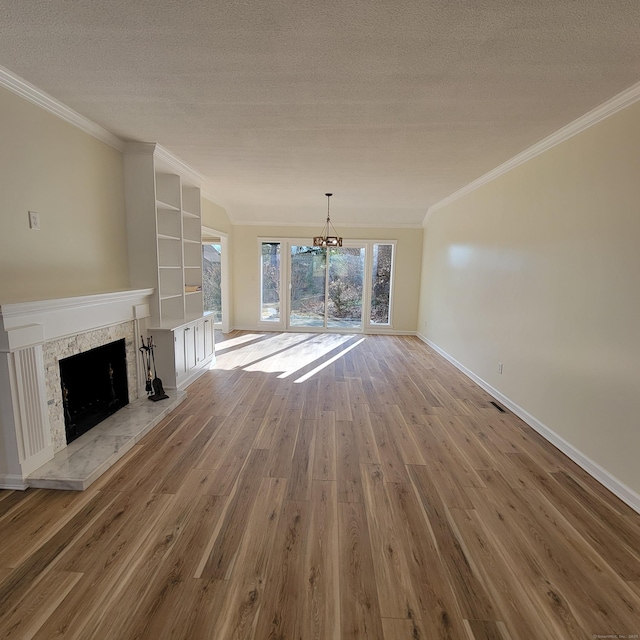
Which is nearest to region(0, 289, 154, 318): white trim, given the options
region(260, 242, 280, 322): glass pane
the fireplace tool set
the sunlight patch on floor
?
the fireplace tool set

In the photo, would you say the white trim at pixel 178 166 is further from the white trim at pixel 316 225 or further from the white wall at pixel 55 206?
the white trim at pixel 316 225

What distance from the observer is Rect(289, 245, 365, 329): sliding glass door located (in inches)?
303

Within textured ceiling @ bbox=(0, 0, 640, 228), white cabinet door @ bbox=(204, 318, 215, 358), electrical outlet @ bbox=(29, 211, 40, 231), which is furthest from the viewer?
white cabinet door @ bbox=(204, 318, 215, 358)

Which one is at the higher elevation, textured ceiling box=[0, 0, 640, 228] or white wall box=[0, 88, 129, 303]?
textured ceiling box=[0, 0, 640, 228]

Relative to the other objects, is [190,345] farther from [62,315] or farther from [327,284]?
[327,284]

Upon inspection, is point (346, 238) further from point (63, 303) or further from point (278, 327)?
point (63, 303)

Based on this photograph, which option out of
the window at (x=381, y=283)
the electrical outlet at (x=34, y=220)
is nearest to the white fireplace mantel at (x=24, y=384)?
the electrical outlet at (x=34, y=220)

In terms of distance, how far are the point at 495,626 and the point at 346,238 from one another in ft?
22.5

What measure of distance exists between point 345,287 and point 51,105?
19.4 ft

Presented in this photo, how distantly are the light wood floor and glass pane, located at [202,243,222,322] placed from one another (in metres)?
4.93

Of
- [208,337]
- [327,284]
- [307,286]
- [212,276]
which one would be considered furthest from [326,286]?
[208,337]

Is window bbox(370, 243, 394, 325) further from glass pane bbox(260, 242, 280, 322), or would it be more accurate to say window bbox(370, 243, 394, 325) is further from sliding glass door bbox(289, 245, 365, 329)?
glass pane bbox(260, 242, 280, 322)

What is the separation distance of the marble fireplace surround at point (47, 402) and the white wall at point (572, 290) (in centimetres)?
357

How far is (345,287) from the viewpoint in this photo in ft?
25.6
